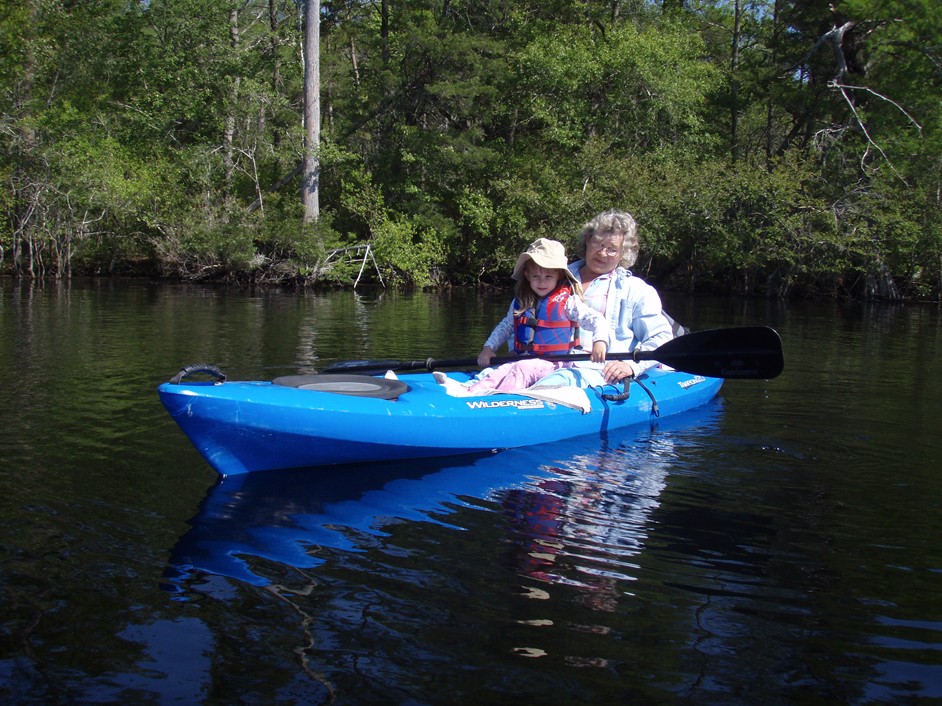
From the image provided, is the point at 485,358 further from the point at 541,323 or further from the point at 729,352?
the point at 729,352

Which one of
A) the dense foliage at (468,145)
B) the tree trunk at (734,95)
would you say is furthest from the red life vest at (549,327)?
the tree trunk at (734,95)

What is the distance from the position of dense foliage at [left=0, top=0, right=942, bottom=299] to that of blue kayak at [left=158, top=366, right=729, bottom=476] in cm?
1395

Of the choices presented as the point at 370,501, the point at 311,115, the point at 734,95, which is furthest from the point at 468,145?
the point at 370,501

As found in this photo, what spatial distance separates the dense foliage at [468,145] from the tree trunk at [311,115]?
0.31m

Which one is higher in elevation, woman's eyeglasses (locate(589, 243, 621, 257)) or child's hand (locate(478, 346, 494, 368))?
woman's eyeglasses (locate(589, 243, 621, 257))

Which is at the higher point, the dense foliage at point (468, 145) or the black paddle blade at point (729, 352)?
the dense foliage at point (468, 145)

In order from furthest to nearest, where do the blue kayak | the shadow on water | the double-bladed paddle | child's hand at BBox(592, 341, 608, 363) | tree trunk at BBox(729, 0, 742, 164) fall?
tree trunk at BBox(729, 0, 742, 164)
the double-bladed paddle
child's hand at BBox(592, 341, 608, 363)
the blue kayak
the shadow on water

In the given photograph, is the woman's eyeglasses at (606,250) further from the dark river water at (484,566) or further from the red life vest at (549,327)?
the dark river water at (484,566)

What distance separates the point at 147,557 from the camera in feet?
11.3

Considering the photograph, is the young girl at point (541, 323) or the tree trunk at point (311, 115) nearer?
the young girl at point (541, 323)

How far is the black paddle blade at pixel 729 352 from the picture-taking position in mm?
5652

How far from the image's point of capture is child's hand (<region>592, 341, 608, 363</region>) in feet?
18.0

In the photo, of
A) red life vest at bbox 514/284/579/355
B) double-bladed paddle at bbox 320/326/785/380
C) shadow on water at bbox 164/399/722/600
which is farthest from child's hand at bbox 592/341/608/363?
shadow on water at bbox 164/399/722/600

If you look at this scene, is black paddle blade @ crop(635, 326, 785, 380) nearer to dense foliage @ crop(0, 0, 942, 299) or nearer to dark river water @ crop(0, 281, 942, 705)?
dark river water @ crop(0, 281, 942, 705)
